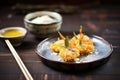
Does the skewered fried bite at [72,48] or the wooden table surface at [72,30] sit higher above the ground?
the skewered fried bite at [72,48]

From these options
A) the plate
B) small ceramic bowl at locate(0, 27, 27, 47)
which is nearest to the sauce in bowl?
small ceramic bowl at locate(0, 27, 27, 47)

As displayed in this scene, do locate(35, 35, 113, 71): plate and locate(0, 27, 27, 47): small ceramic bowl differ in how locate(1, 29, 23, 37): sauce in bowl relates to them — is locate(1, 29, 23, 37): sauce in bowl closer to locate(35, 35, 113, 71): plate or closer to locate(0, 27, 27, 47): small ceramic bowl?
locate(0, 27, 27, 47): small ceramic bowl

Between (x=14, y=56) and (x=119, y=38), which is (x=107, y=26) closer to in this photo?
(x=119, y=38)

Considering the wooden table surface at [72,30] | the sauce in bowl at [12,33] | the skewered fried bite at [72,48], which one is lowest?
the wooden table surface at [72,30]

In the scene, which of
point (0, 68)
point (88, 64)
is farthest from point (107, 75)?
point (0, 68)

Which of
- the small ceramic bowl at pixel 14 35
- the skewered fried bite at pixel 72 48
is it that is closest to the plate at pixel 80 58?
the skewered fried bite at pixel 72 48

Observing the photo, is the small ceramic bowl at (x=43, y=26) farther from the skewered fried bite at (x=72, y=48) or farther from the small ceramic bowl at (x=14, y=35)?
the skewered fried bite at (x=72, y=48)
